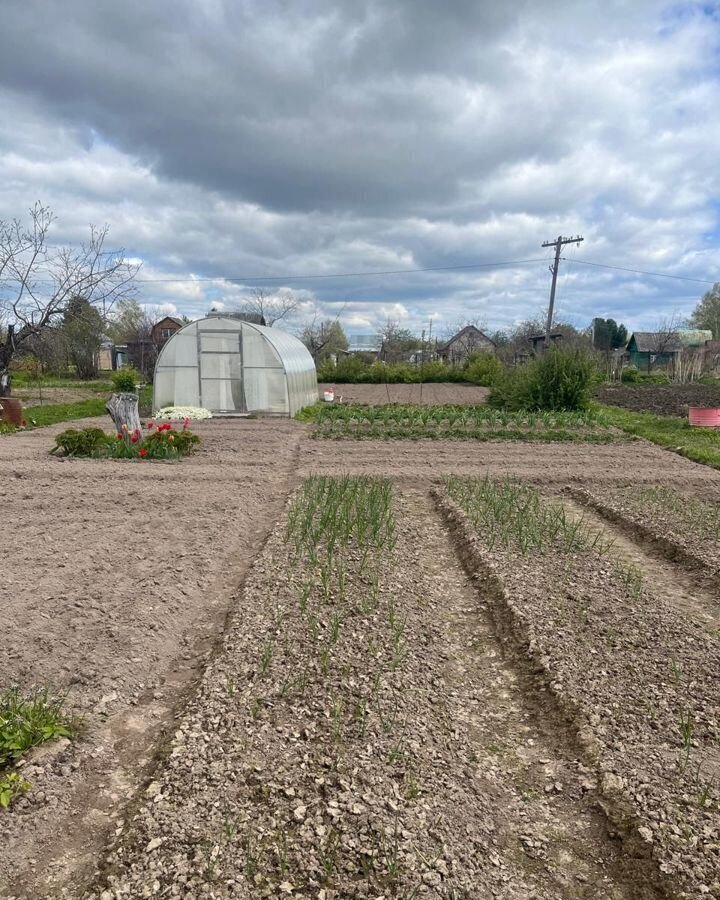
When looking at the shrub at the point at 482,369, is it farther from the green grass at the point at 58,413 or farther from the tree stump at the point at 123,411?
the tree stump at the point at 123,411

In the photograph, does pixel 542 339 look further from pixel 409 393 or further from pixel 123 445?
pixel 123 445

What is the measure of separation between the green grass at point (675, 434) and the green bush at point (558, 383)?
1.33m

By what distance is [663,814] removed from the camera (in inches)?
99.3

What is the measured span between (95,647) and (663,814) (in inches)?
128

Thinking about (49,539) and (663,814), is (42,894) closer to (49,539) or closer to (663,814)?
(663,814)

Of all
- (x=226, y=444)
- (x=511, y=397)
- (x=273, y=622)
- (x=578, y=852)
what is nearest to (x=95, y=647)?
(x=273, y=622)

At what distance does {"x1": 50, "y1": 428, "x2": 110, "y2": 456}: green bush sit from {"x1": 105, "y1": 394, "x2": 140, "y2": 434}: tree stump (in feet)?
1.36

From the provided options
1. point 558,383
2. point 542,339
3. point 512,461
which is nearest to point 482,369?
point 542,339

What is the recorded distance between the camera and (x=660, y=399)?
939 inches

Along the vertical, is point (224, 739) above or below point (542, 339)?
below

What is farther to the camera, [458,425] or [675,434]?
[458,425]

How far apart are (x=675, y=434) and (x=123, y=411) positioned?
1224 cm

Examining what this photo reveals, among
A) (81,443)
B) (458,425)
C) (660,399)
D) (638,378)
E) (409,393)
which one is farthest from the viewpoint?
(638,378)

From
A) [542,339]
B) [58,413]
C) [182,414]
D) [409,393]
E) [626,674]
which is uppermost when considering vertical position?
[542,339]
